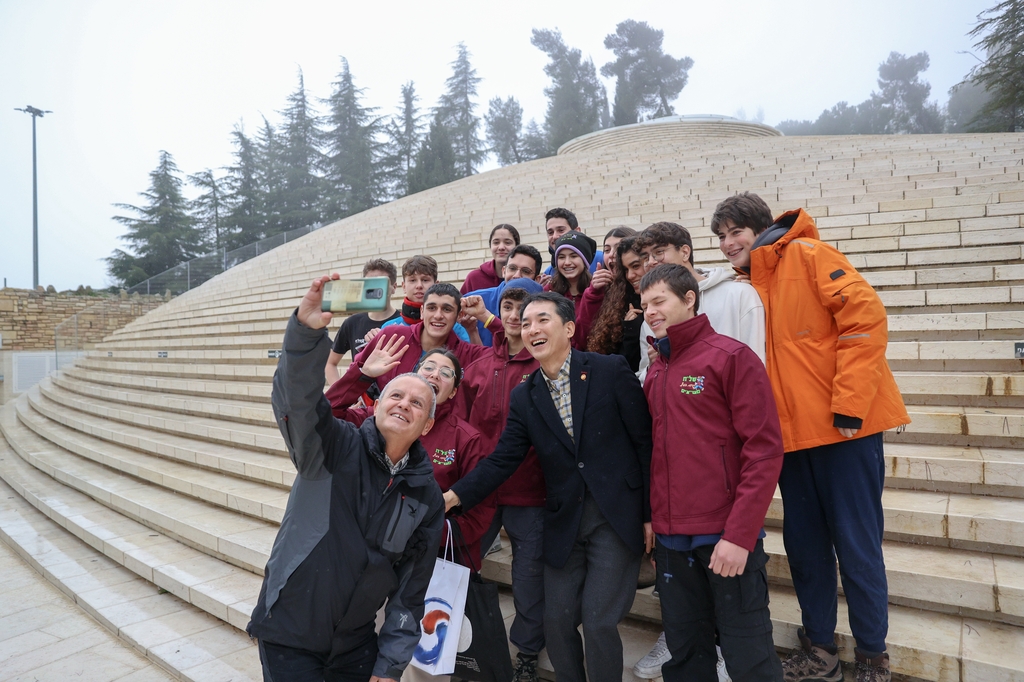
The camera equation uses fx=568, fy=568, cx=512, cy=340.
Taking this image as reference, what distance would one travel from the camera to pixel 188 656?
3.48 meters

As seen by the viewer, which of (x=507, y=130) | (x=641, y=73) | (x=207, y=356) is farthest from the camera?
(x=507, y=130)

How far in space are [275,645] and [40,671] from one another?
107 inches

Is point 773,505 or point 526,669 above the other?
point 773,505

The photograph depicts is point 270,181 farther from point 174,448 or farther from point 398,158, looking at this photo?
point 174,448

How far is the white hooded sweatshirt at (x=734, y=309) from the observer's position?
245 centimetres

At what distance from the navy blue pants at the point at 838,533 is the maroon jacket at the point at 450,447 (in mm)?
1356

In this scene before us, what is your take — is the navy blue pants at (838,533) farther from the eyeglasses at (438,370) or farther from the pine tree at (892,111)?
the pine tree at (892,111)

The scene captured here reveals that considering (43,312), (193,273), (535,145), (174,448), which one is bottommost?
(174,448)

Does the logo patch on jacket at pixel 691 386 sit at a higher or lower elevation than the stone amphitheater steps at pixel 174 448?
higher

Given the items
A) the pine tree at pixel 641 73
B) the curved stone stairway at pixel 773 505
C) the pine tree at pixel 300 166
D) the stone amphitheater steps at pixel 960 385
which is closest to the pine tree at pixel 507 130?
the pine tree at pixel 641 73

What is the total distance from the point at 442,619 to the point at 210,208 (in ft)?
127

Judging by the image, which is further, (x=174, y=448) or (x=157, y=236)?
(x=157, y=236)

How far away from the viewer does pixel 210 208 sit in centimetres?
3512

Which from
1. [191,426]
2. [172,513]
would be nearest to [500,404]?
[172,513]
